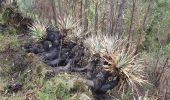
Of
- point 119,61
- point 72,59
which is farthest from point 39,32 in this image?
point 119,61

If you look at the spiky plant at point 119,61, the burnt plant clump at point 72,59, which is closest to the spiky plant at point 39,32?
the burnt plant clump at point 72,59

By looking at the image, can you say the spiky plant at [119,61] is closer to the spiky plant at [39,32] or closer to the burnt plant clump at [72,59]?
the burnt plant clump at [72,59]

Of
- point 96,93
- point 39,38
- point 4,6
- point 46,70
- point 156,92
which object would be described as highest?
point 4,6

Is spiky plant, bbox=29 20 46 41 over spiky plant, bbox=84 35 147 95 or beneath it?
over

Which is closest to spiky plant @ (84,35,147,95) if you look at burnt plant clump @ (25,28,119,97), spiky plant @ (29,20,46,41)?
burnt plant clump @ (25,28,119,97)

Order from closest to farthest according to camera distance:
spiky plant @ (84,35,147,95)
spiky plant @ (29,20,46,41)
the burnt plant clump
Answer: spiky plant @ (84,35,147,95)
the burnt plant clump
spiky plant @ (29,20,46,41)

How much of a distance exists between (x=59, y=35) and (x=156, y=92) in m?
4.61

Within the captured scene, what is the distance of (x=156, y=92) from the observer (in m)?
11.5

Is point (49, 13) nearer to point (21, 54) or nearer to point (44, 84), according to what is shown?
point (21, 54)

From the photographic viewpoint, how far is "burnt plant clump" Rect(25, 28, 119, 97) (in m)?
6.54

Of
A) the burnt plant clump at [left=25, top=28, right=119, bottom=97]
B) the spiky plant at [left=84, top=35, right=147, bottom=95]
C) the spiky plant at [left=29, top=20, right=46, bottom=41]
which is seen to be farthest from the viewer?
the spiky plant at [left=29, top=20, right=46, bottom=41]

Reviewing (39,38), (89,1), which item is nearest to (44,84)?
(39,38)

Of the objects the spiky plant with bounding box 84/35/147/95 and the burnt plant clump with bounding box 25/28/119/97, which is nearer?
the spiky plant with bounding box 84/35/147/95

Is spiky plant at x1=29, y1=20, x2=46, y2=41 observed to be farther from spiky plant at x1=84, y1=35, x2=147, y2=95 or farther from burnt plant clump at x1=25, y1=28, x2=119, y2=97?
spiky plant at x1=84, y1=35, x2=147, y2=95
